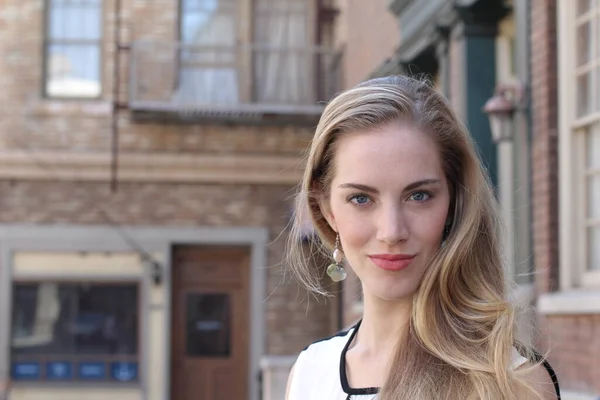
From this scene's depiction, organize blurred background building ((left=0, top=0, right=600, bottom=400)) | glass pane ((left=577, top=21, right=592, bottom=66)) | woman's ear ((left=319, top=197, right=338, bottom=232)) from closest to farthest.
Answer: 1. woman's ear ((left=319, top=197, right=338, bottom=232))
2. glass pane ((left=577, top=21, right=592, bottom=66))
3. blurred background building ((left=0, top=0, right=600, bottom=400))

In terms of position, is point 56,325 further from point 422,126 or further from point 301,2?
point 422,126

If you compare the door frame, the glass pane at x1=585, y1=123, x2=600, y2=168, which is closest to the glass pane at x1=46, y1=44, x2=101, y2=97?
the door frame

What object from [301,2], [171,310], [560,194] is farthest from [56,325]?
[560,194]

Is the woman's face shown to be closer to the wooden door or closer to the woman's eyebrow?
→ the woman's eyebrow

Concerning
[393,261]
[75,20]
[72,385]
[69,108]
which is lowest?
[72,385]

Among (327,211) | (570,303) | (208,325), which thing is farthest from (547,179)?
(208,325)

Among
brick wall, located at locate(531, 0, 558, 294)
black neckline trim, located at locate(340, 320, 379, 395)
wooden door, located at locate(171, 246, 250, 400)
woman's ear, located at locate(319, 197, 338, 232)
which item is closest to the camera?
black neckline trim, located at locate(340, 320, 379, 395)

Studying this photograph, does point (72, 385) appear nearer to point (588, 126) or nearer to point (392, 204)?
point (588, 126)

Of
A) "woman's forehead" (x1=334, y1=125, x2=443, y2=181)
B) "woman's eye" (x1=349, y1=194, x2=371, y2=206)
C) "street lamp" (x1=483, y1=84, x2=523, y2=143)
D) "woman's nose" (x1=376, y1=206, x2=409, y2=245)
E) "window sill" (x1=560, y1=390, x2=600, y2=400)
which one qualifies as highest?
"street lamp" (x1=483, y1=84, x2=523, y2=143)

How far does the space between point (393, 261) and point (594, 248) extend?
4358 millimetres

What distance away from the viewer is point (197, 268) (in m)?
14.3

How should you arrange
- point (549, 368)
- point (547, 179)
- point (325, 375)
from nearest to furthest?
point (549, 368), point (325, 375), point (547, 179)

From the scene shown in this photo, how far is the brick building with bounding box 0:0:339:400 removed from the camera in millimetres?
13797

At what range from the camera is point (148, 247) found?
549 inches
